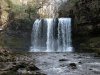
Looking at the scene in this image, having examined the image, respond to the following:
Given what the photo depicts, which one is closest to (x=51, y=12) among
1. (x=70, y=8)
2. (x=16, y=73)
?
(x=70, y=8)

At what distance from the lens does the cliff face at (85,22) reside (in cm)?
3550

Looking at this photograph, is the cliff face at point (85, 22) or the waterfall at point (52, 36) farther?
the waterfall at point (52, 36)

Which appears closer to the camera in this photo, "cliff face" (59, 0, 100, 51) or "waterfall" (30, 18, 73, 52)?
"cliff face" (59, 0, 100, 51)

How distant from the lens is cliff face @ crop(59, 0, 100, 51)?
35.5 metres

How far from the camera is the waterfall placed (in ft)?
123

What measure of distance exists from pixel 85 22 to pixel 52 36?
525 centimetres

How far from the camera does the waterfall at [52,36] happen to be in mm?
37406

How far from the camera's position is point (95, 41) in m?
33.9

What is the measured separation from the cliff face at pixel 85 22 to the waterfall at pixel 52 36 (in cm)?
102

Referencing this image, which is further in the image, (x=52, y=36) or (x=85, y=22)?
(x=52, y=36)

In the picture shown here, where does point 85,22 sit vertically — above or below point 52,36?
above

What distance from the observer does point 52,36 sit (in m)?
38.4

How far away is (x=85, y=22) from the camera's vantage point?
3656 cm

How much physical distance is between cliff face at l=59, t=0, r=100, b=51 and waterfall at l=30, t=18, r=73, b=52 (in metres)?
1.02
